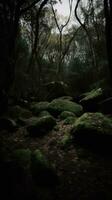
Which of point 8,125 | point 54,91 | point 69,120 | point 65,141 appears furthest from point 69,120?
point 54,91

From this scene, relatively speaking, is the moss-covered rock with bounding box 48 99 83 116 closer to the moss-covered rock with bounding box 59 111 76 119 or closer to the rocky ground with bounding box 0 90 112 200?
the moss-covered rock with bounding box 59 111 76 119

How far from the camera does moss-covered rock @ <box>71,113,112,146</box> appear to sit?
22.8 feet

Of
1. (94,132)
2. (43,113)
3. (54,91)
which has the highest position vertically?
(94,132)

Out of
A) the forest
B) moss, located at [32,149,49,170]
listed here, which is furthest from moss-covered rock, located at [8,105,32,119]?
moss, located at [32,149,49,170]

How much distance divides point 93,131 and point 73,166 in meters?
1.42

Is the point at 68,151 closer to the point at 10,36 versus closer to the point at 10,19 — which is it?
the point at 10,36

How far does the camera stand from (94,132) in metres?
7.09

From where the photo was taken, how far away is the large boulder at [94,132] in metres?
6.94

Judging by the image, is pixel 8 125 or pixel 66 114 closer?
pixel 8 125

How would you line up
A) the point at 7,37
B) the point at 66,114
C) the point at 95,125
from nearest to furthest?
the point at 95,125 → the point at 7,37 → the point at 66,114

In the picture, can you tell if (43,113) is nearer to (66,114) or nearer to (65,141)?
(66,114)

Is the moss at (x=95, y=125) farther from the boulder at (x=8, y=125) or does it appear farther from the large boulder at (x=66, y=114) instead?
the boulder at (x=8, y=125)

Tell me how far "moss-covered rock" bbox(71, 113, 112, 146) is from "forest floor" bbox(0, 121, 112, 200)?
0.34 meters

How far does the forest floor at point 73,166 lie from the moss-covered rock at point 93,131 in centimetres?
34
